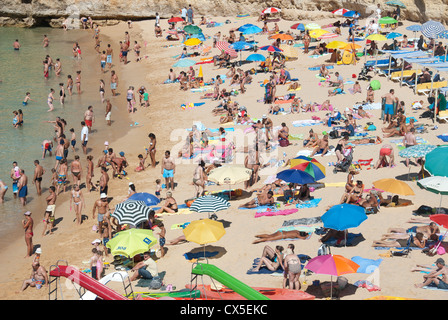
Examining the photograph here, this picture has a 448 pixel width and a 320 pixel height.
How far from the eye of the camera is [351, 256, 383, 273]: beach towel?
40.3 ft

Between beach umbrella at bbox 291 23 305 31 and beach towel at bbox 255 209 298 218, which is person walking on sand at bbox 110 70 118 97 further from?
beach towel at bbox 255 209 298 218

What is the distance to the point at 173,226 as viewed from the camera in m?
15.9

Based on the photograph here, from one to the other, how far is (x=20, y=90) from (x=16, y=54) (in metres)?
8.36

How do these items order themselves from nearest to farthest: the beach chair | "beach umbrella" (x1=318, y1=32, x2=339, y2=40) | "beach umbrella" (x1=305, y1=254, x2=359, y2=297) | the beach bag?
"beach umbrella" (x1=305, y1=254, x2=359, y2=297) → the beach bag → the beach chair → "beach umbrella" (x1=318, y1=32, x2=339, y2=40)

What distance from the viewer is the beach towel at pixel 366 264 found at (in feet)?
40.3

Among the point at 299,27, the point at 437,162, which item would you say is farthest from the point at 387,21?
the point at 437,162

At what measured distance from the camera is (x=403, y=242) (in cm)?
1344

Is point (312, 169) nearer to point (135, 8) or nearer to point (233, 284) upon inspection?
point (233, 284)

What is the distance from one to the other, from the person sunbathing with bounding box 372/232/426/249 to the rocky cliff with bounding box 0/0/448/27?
26.0m

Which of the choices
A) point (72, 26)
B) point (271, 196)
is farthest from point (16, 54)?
point (271, 196)

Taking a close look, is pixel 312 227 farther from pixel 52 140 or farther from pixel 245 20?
Answer: pixel 245 20

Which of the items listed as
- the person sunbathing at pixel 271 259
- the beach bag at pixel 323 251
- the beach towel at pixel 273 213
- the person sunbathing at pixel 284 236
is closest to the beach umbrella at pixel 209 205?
the beach towel at pixel 273 213

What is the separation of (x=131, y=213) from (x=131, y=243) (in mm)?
1624

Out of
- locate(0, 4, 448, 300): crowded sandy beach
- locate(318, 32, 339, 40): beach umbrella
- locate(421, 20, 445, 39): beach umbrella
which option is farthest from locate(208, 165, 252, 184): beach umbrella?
locate(318, 32, 339, 40): beach umbrella
